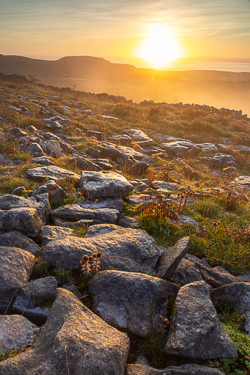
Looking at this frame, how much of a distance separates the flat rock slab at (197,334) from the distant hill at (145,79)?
104553 mm

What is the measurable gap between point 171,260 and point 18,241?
8.34 ft

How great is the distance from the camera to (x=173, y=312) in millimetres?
2828

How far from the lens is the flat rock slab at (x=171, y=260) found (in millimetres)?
3473

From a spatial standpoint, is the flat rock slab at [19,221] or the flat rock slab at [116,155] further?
the flat rock slab at [116,155]

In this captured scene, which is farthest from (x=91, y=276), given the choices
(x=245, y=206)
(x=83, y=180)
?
(x=245, y=206)

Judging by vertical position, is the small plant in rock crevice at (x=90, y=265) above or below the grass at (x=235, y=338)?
above

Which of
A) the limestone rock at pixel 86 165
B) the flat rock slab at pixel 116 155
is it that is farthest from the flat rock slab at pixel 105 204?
the flat rock slab at pixel 116 155

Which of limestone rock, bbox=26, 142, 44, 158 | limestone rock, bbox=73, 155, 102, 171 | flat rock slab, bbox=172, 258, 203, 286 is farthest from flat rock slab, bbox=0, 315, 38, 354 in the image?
limestone rock, bbox=26, 142, 44, 158

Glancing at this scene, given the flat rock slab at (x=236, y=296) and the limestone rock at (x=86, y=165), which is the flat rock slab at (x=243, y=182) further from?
the flat rock slab at (x=236, y=296)

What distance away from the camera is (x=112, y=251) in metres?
3.63

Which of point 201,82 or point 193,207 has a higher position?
point 201,82

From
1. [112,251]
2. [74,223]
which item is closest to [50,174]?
[74,223]

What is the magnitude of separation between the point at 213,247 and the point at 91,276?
271 cm

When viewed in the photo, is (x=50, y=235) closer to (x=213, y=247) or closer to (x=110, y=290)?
(x=110, y=290)
